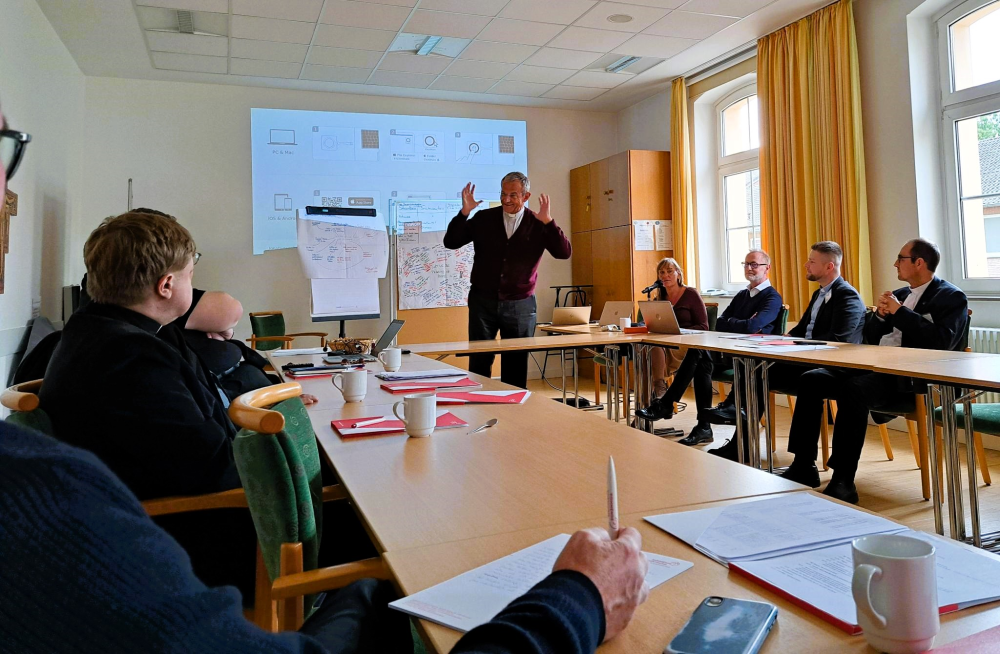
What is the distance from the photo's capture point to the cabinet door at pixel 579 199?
7426 mm

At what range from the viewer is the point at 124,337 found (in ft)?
4.43

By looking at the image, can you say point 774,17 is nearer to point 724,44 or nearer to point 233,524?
point 724,44

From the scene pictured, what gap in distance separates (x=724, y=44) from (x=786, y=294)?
2184mm

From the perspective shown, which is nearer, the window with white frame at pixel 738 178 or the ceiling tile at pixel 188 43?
the ceiling tile at pixel 188 43

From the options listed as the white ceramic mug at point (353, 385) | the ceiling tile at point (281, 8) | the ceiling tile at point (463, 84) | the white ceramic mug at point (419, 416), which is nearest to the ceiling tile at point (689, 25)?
the ceiling tile at point (463, 84)

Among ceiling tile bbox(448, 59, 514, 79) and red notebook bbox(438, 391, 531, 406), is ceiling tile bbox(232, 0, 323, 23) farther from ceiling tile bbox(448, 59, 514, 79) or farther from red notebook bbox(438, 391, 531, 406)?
red notebook bbox(438, 391, 531, 406)

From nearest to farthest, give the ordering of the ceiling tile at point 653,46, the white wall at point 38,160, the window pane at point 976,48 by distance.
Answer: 1. the white wall at point 38,160
2. the window pane at point 976,48
3. the ceiling tile at point 653,46

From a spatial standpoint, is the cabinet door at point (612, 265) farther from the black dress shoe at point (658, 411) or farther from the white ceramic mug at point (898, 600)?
the white ceramic mug at point (898, 600)

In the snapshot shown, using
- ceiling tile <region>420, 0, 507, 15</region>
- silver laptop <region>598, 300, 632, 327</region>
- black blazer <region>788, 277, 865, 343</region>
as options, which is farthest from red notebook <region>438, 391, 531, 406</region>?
ceiling tile <region>420, 0, 507, 15</region>

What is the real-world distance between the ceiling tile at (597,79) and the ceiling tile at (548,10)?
1.30m

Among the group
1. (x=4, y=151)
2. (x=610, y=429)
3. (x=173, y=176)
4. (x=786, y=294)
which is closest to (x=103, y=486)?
(x=4, y=151)

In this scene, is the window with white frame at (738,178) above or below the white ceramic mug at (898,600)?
above

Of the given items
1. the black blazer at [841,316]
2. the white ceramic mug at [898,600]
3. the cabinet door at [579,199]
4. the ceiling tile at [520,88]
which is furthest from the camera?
the cabinet door at [579,199]

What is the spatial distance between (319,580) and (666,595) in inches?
19.9
